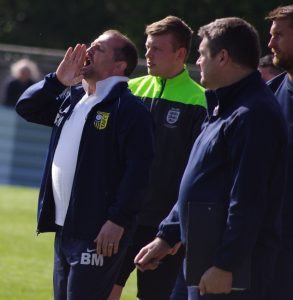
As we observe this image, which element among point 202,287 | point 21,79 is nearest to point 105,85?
point 202,287

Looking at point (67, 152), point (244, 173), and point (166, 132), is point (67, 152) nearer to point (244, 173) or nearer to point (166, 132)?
point (166, 132)

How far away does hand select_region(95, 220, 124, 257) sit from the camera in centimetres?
660

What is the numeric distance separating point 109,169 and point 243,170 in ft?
5.05

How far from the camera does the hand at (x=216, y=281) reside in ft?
17.6

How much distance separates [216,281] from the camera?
5359mm

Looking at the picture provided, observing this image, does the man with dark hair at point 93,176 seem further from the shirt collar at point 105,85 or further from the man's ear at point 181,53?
the man's ear at point 181,53

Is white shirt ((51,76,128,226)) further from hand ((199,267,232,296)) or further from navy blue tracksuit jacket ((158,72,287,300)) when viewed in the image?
hand ((199,267,232,296))

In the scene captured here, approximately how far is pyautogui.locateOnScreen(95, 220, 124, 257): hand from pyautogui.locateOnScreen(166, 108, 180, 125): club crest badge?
4.80ft

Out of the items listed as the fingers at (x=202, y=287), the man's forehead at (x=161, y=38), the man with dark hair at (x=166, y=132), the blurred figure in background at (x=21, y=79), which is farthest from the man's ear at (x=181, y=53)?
the blurred figure in background at (x=21, y=79)

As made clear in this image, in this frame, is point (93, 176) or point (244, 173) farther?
point (93, 176)

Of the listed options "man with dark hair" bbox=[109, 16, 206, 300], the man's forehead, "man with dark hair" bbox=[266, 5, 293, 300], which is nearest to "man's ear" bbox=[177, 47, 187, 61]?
"man with dark hair" bbox=[109, 16, 206, 300]

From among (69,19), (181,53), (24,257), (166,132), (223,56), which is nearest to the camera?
(223,56)

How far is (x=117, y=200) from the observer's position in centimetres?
666

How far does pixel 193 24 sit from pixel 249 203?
30333 mm
